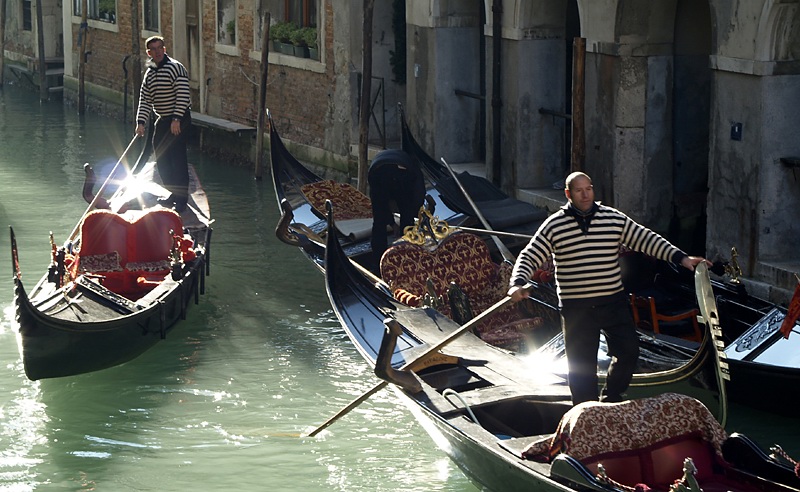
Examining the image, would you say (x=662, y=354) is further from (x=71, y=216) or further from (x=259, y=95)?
(x=259, y=95)

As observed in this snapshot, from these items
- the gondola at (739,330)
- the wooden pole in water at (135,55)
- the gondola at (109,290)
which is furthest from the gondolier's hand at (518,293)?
the wooden pole in water at (135,55)

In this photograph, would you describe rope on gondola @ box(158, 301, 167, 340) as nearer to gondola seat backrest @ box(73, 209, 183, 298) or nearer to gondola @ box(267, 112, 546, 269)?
gondola seat backrest @ box(73, 209, 183, 298)

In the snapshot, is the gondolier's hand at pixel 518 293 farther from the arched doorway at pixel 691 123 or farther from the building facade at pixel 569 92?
the arched doorway at pixel 691 123

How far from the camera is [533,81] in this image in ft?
23.8

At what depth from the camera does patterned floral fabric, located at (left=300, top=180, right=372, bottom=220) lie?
655 cm

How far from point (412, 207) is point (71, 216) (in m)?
3.04

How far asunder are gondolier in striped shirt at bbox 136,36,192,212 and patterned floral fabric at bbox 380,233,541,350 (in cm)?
192

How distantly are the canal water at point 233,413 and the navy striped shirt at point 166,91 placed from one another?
792 mm

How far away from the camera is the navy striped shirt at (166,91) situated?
6609mm

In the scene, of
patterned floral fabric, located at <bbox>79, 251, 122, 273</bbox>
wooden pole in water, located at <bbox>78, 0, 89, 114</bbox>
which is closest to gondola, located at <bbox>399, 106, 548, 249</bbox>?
patterned floral fabric, located at <bbox>79, 251, 122, 273</bbox>

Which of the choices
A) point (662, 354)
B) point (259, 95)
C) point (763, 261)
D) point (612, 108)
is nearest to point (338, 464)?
point (662, 354)

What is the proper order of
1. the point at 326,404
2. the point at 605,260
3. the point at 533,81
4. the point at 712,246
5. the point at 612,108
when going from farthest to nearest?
the point at 533,81 → the point at 612,108 → the point at 712,246 → the point at 326,404 → the point at 605,260

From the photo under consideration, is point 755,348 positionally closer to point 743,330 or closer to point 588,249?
point 743,330

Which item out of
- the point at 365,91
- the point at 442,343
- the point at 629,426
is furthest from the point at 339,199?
the point at 629,426
